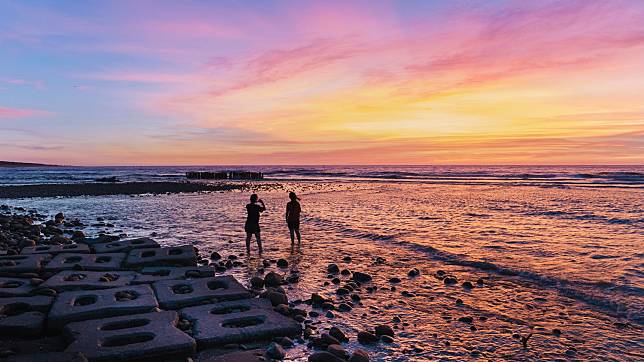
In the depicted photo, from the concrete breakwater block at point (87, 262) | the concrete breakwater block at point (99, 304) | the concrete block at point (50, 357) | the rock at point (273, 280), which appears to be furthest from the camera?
the concrete breakwater block at point (87, 262)

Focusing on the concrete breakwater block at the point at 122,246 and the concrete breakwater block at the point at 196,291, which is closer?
the concrete breakwater block at the point at 196,291

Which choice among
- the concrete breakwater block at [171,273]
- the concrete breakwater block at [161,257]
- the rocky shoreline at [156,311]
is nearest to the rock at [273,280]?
the rocky shoreline at [156,311]

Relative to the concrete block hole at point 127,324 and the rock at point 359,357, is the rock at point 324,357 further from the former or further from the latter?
the concrete block hole at point 127,324

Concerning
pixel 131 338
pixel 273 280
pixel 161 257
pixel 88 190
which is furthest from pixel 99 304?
pixel 88 190

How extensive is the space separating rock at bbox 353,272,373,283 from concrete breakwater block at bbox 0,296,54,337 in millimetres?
5348

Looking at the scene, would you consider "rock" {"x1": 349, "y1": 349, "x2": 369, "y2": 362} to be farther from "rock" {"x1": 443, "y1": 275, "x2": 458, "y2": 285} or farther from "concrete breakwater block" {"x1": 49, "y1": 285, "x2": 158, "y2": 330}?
→ "rock" {"x1": 443, "y1": 275, "x2": 458, "y2": 285}

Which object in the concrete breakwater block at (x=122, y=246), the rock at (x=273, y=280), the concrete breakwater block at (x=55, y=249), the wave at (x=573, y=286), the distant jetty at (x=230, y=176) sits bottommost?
the wave at (x=573, y=286)

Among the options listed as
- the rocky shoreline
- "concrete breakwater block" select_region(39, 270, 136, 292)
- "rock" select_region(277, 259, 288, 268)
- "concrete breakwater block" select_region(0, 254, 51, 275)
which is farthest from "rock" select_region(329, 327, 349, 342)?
"concrete breakwater block" select_region(0, 254, 51, 275)

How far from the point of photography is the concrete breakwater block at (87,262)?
8711mm

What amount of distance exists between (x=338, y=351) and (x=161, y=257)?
594cm

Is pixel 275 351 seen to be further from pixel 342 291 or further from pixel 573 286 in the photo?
pixel 573 286

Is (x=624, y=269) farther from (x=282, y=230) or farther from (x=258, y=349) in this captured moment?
(x=282, y=230)

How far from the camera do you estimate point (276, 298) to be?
23.2 feet

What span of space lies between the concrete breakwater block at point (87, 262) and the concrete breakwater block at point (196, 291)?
2.01m
